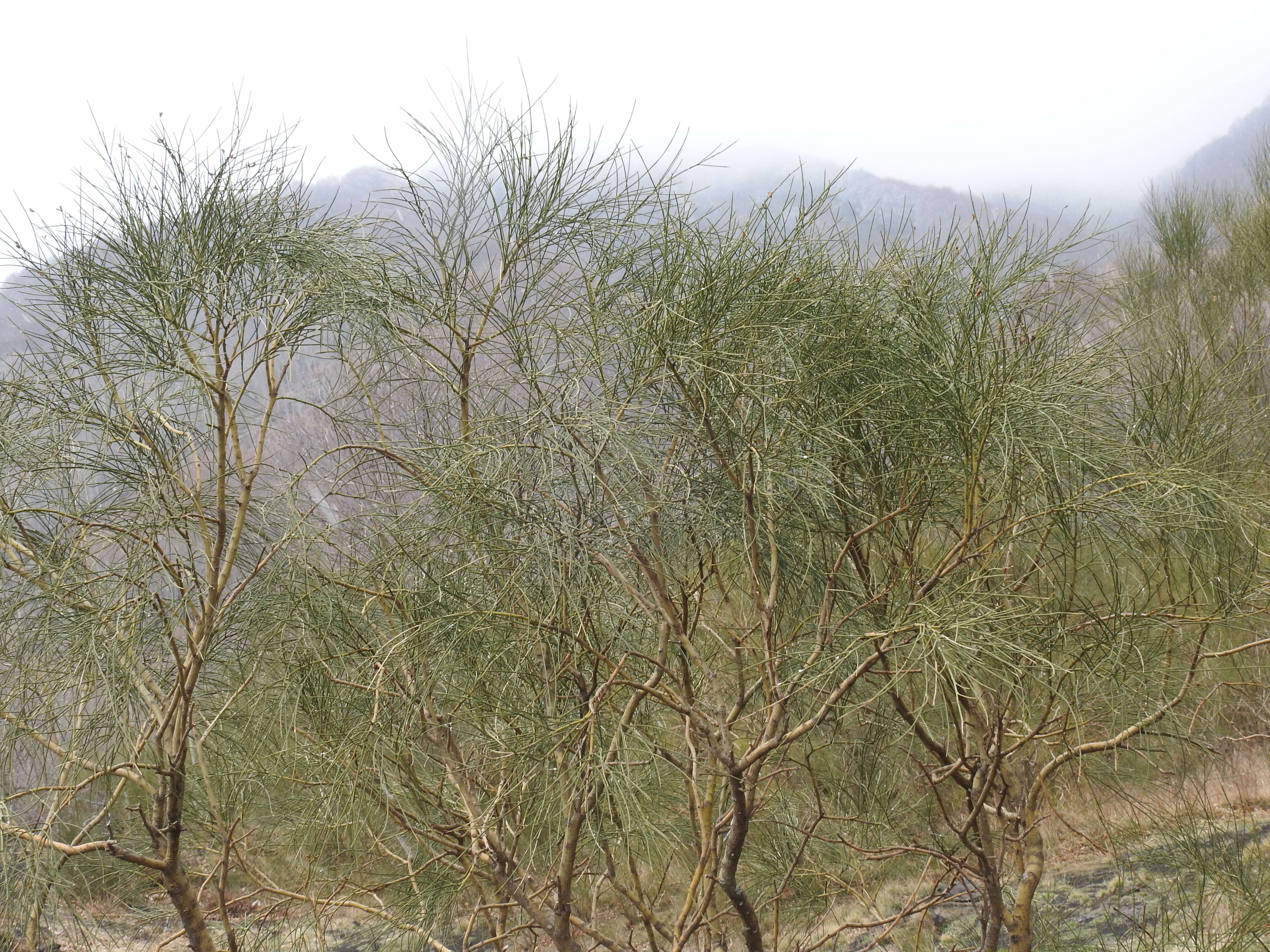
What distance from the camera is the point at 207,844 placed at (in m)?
3.24

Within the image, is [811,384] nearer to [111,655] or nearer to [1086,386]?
[1086,386]

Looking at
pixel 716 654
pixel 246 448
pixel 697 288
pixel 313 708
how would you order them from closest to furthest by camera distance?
pixel 697 288 → pixel 313 708 → pixel 716 654 → pixel 246 448

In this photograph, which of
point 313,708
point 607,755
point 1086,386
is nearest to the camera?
point 607,755

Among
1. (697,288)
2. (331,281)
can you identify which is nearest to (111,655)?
(331,281)

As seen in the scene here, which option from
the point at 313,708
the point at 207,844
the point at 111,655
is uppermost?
the point at 111,655

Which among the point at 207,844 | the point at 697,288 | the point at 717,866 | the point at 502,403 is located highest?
the point at 697,288

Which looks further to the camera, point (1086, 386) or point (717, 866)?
point (717, 866)

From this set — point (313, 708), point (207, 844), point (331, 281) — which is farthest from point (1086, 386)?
point (207, 844)

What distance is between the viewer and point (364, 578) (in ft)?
6.53

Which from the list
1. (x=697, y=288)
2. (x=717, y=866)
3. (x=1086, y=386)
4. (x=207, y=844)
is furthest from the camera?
(x=207, y=844)

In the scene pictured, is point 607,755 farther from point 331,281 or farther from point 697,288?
point 331,281

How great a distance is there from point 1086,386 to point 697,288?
749 mm

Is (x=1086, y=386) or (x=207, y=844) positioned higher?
(x=1086, y=386)

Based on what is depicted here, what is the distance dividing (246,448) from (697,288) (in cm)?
506
